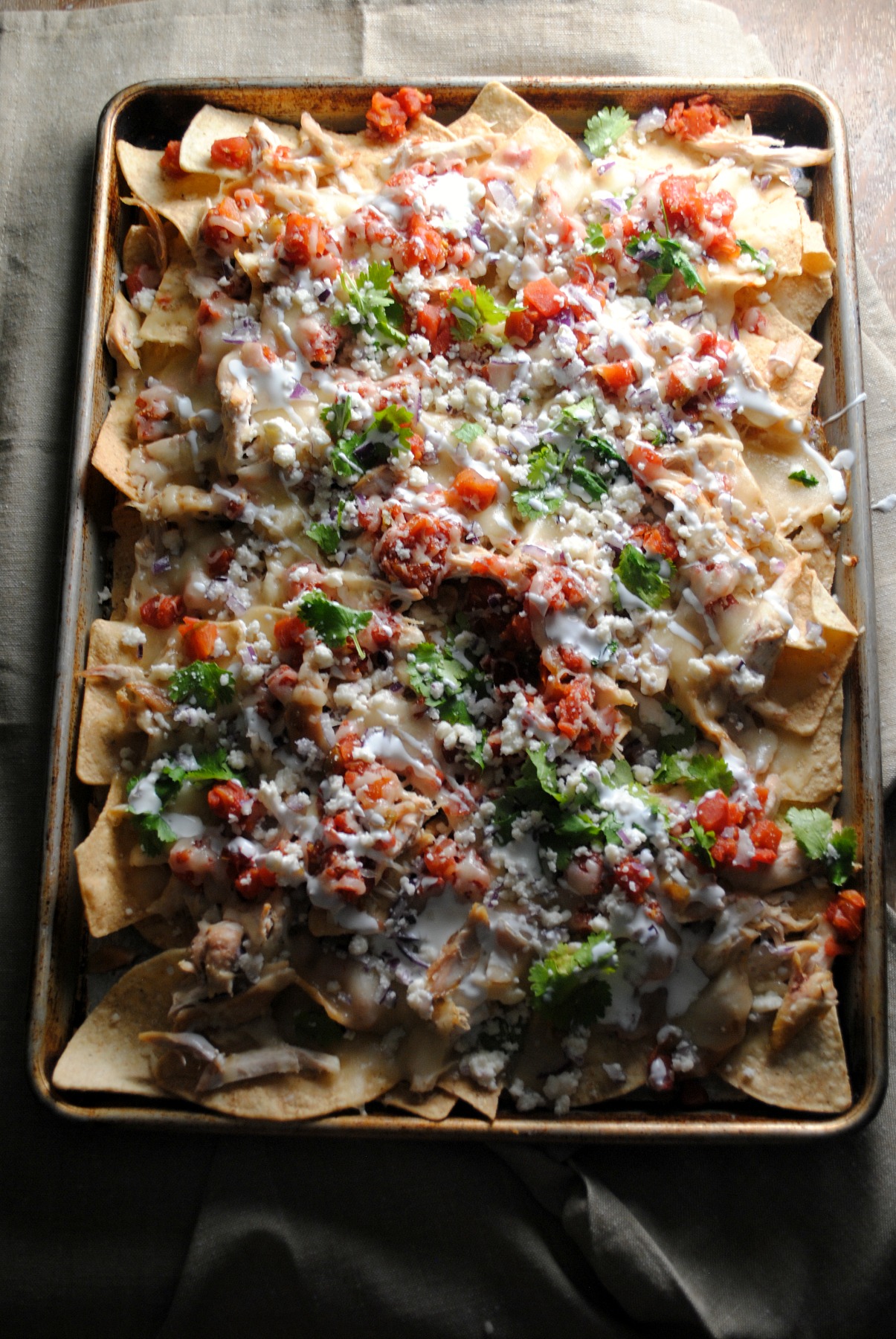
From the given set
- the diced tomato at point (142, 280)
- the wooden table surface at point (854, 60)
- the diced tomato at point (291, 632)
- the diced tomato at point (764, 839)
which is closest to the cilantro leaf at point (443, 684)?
the diced tomato at point (291, 632)

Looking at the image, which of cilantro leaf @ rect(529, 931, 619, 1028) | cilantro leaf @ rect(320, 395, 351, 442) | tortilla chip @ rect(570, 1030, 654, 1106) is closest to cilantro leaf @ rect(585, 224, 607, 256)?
cilantro leaf @ rect(320, 395, 351, 442)

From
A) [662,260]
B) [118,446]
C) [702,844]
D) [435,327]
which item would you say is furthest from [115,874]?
[662,260]

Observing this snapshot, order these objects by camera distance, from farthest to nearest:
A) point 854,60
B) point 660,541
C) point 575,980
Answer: point 854,60
point 660,541
point 575,980

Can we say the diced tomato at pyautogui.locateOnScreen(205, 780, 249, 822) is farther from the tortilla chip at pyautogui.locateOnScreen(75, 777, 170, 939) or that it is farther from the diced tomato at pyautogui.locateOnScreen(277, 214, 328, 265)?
the diced tomato at pyautogui.locateOnScreen(277, 214, 328, 265)

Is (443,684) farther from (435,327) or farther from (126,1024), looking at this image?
(126,1024)

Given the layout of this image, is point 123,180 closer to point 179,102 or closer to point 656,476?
point 179,102

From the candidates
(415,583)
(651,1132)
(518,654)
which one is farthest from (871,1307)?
(415,583)

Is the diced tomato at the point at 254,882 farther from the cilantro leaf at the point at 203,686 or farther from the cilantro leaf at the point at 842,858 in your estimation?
the cilantro leaf at the point at 842,858
